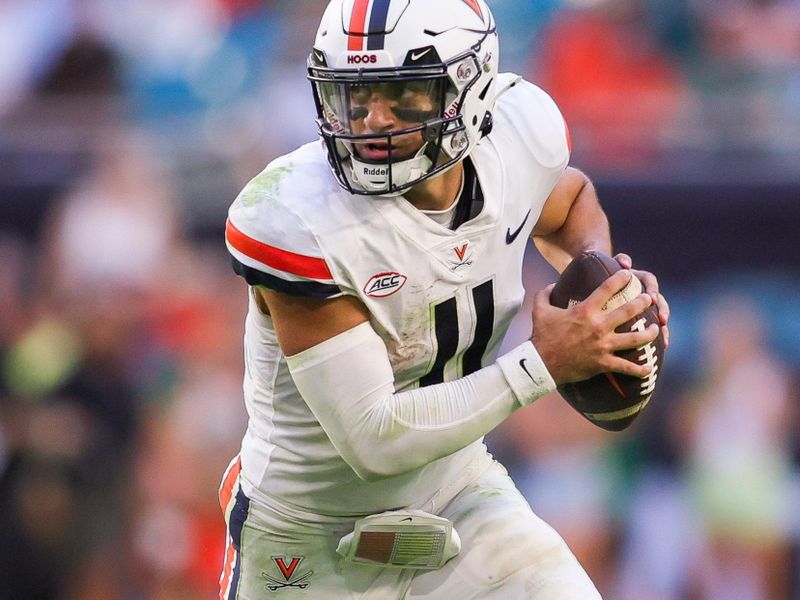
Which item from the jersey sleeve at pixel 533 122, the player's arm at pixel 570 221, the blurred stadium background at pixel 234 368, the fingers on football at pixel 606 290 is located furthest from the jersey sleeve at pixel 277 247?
the blurred stadium background at pixel 234 368

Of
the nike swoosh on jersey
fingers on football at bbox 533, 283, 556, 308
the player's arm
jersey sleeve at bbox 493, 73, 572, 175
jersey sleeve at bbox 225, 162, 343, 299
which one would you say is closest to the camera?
jersey sleeve at bbox 225, 162, 343, 299

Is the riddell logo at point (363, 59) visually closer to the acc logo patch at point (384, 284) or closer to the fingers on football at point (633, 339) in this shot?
the acc logo patch at point (384, 284)

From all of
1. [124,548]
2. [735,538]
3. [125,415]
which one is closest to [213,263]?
[125,415]

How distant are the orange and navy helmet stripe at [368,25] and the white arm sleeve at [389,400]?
0.54 m

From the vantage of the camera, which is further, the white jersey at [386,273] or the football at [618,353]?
the football at [618,353]

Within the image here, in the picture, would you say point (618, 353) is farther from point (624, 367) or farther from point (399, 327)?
point (399, 327)

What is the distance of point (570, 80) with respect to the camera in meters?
6.12

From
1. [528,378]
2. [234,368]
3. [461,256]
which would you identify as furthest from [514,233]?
[234,368]

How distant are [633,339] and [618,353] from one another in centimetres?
6

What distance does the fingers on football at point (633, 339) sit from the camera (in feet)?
8.84

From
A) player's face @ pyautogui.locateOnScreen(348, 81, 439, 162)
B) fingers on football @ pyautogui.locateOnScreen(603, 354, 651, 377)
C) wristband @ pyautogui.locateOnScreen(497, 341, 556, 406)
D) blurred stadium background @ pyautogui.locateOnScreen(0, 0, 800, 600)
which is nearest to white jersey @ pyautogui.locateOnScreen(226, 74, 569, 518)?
player's face @ pyautogui.locateOnScreen(348, 81, 439, 162)

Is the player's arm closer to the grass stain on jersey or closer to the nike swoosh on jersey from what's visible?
the nike swoosh on jersey

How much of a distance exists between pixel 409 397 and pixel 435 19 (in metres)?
0.73

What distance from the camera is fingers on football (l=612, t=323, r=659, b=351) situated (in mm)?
2693
